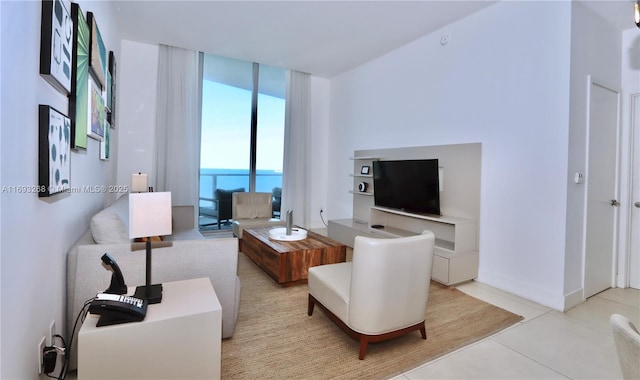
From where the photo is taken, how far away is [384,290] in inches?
76.3

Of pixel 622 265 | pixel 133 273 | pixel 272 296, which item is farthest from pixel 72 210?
→ pixel 622 265

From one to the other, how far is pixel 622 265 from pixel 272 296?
3.71m

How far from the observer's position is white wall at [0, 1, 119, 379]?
1123mm

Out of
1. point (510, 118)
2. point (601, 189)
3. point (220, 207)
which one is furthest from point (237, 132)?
point (601, 189)

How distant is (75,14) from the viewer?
1.92 m

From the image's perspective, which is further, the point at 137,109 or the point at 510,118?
the point at 137,109

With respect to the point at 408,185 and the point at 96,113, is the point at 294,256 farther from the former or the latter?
the point at 96,113

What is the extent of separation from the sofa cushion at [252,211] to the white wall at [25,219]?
311 cm

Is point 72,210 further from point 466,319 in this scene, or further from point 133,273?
point 466,319

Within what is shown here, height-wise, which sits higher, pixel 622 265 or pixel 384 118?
pixel 384 118

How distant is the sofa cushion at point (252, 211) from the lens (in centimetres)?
489

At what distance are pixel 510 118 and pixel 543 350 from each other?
2140 millimetres

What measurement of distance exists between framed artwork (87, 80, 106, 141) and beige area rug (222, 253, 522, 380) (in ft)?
6.14

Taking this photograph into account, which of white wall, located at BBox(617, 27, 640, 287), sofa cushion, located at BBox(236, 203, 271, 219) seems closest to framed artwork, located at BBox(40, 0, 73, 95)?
sofa cushion, located at BBox(236, 203, 271, 219)
